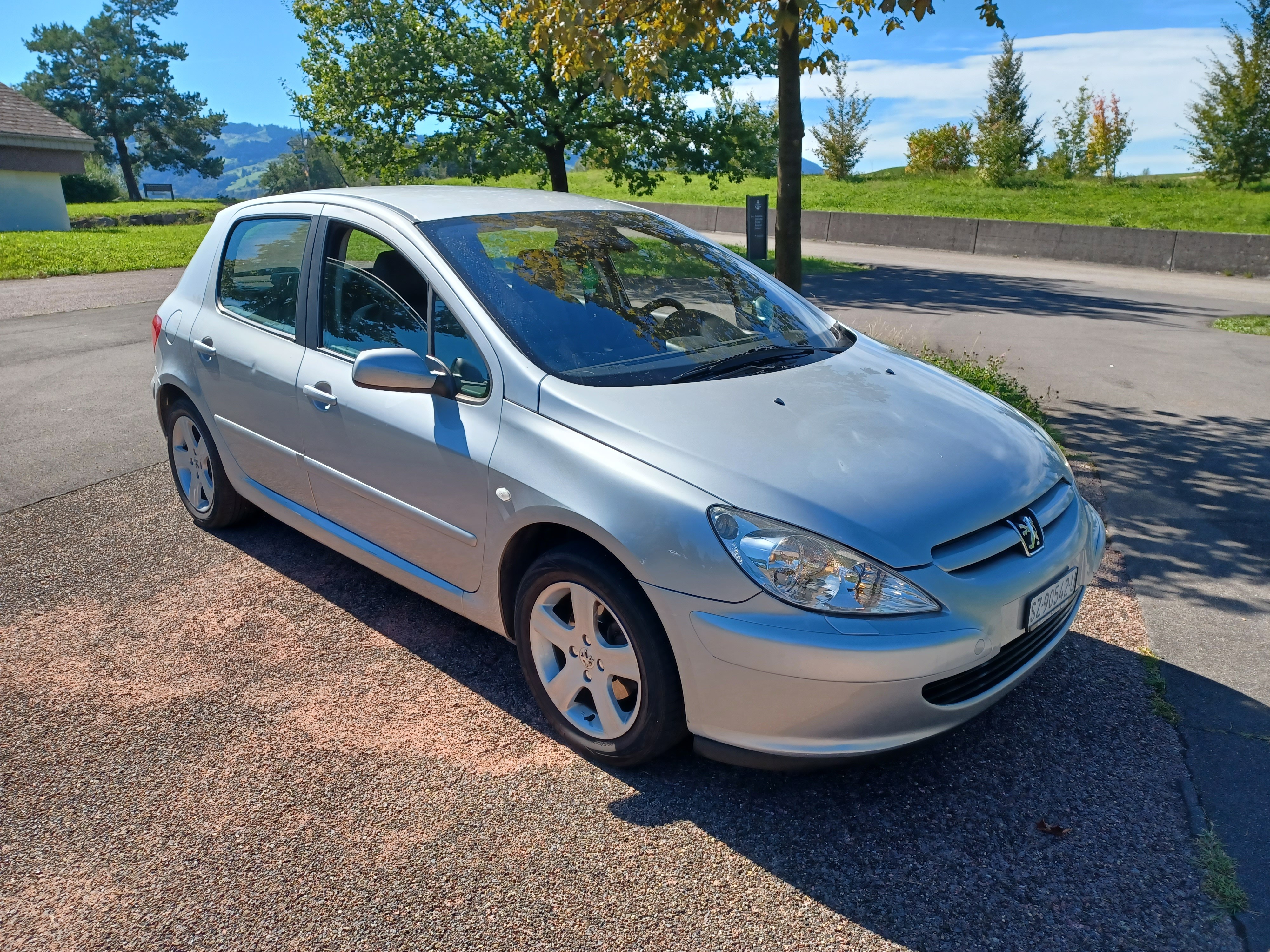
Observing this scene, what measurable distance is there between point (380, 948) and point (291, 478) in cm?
232

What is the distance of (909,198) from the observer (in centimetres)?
2978

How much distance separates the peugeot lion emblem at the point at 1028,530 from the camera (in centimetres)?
306

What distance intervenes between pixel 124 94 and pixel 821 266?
71430 millimetres

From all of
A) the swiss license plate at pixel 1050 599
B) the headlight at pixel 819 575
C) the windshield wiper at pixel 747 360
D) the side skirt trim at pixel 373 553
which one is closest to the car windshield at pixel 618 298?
the windshield wiper at pixel 747 360

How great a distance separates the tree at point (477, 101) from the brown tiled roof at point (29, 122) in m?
19.8

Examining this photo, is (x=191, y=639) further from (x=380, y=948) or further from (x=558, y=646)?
(x=380, y=948)

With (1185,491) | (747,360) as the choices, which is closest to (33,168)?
(747,360)

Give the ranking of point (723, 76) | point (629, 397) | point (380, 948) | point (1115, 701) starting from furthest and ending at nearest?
point (723, 76), point (1115, 701), point (629, 397), point (380, 948)

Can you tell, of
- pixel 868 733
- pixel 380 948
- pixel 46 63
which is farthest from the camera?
pixel 46 63

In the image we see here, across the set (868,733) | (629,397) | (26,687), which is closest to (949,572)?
(868,733)

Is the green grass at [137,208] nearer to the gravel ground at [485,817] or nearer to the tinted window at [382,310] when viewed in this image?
the tinted window at [382,310]

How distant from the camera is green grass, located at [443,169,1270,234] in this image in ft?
78.8

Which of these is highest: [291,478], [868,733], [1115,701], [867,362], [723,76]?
[723,76]

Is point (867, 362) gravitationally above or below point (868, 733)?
above
